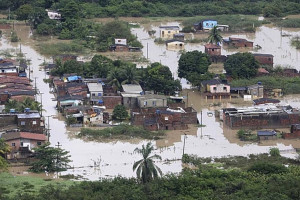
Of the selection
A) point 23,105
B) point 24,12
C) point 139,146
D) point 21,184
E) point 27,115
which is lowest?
point 21,184

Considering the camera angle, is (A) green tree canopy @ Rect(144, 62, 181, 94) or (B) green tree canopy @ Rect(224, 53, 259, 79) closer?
(A) green tree canopy @ Rect(144, 62, 181, 94)

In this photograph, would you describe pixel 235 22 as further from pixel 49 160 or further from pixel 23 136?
pixel 49 160

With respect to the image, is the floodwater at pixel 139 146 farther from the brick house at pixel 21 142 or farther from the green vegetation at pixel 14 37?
the green vegetation at pixel 14 37

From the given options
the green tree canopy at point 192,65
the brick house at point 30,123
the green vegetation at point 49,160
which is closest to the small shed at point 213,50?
the green tree canopy at point 192,65

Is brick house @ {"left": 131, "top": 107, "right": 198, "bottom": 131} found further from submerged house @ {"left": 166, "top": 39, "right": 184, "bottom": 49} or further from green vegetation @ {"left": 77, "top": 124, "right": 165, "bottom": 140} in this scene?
submerged house @ {"left": 166, "top": 39, "right": 184, "bottom": 49}

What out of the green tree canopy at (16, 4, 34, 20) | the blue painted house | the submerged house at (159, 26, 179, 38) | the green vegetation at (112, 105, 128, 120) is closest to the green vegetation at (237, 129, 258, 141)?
the green vegetation at (112, 105, 128, 120)

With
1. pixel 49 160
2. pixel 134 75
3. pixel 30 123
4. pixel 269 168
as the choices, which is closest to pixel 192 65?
pixel 134 75
